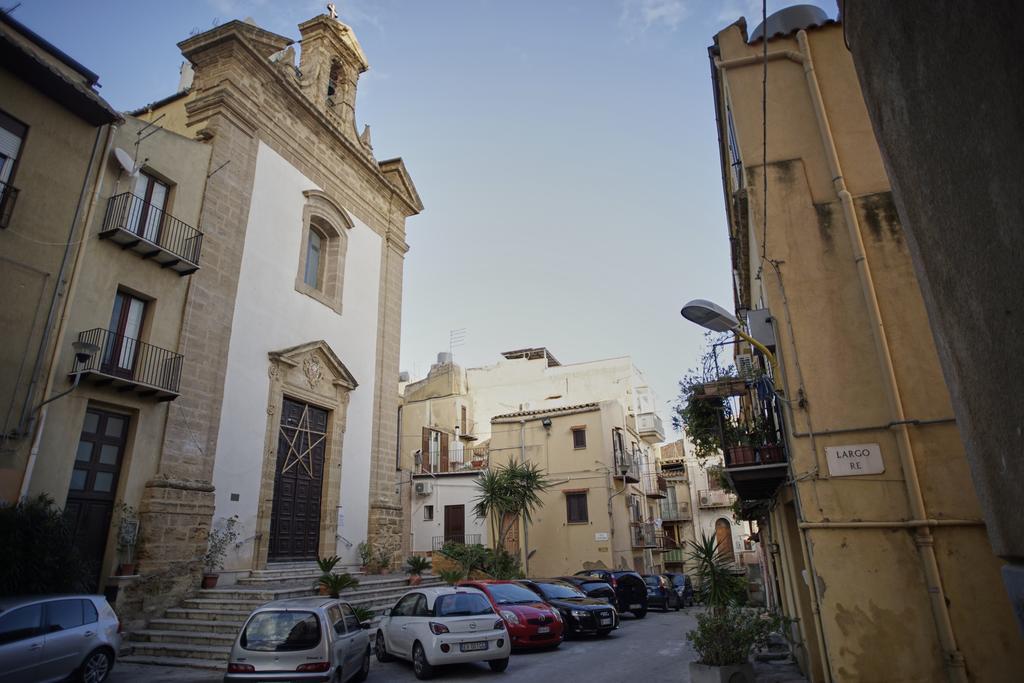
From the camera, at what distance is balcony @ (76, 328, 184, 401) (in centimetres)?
1127

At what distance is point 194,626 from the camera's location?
11227mm

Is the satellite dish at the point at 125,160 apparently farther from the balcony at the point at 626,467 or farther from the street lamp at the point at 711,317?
the balcony at the point at 626,467

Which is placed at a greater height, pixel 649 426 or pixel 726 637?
pixel 649 426

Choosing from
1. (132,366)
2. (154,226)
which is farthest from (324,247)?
(132,366)

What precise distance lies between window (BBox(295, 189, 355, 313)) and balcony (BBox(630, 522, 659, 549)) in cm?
1845

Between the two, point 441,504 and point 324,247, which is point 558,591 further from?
point 441,504

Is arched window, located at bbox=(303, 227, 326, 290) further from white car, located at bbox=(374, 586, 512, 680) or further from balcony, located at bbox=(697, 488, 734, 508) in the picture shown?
balcony, located at bbox=(697, 488, 734, 508)

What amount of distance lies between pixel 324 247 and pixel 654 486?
2577cm

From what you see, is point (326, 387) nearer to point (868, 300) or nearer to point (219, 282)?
point (219, 282)

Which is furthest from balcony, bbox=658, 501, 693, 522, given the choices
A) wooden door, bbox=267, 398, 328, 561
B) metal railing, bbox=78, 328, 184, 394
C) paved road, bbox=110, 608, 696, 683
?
metal railing, bbox=78, 328, 184, 394

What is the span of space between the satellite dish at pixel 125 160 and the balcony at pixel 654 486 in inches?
1194

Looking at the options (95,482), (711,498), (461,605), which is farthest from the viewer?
(711,498)

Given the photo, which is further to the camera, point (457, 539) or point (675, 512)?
point (675, 512)

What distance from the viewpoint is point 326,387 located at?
18.0 metres
